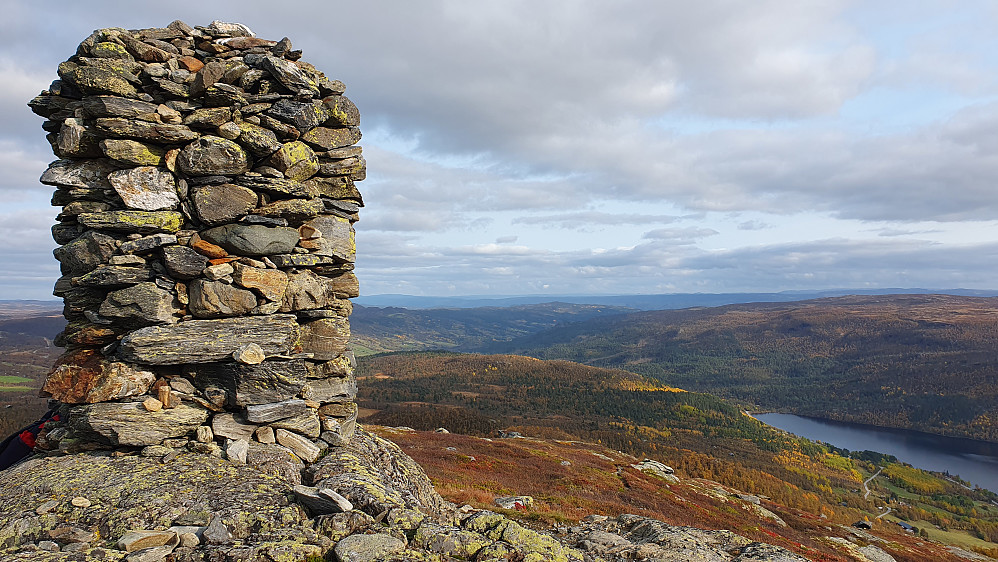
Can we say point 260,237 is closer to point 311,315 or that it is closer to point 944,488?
point 311,315

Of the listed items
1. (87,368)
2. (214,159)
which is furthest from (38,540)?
(214,159)

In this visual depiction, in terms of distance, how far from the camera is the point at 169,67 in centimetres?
1638

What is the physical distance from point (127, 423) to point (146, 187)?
296 inches

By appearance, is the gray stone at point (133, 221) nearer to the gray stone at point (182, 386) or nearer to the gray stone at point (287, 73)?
the gray stone at point (182, 386)

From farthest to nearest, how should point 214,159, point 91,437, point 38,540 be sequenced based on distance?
point 214,159
point 91,437
point 38,540

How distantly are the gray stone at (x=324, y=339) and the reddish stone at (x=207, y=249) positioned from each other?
4.04 metres

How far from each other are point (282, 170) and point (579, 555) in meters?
15.9

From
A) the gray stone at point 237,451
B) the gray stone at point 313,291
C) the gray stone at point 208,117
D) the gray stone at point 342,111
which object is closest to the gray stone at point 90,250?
the gray stone at point 208,117

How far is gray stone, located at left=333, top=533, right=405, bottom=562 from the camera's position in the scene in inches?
398

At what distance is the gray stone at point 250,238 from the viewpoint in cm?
1573

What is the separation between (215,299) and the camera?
15250 mm

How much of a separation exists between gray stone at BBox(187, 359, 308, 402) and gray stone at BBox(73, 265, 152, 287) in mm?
3336

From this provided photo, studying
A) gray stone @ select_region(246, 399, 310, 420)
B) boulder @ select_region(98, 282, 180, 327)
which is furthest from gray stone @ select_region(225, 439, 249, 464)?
boulder @ select_region(98, 282, 180, 327)

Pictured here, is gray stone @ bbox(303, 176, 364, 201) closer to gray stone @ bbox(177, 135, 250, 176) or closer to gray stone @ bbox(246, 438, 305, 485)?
gray stone @ bbox(177, 135, 250, 176)
